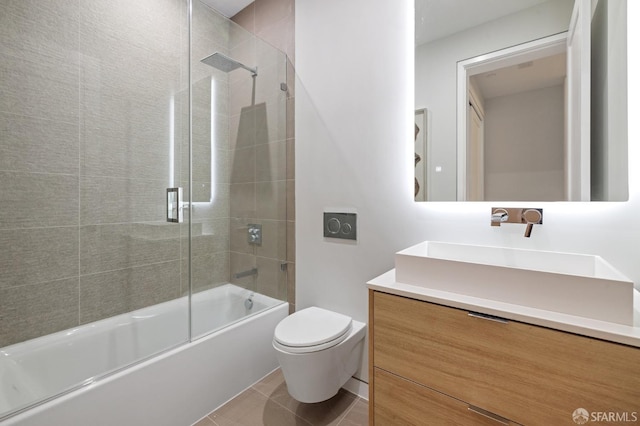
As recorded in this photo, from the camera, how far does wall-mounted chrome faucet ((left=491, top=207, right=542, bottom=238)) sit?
1.11 metres

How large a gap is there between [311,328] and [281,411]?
0.50m

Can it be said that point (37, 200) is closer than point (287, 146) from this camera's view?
Yes

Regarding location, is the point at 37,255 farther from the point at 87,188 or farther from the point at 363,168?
the point at 363,168

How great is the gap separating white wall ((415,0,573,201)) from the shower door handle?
147cm

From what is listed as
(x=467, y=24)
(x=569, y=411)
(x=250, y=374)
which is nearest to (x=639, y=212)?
(x=569, y=411)

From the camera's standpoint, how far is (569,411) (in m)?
0.73

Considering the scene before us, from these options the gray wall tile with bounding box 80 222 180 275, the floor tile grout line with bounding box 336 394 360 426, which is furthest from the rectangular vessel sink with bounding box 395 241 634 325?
the gray wall tile with bounding box 80 222 180 275

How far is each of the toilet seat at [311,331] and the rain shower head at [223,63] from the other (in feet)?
5.39

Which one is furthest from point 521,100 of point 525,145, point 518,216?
point 518,216

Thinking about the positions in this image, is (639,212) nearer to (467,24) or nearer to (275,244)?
(467,24)

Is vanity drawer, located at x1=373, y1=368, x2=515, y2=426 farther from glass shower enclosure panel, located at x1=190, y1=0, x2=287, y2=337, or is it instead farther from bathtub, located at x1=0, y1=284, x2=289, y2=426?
glass shower enclosure panel, located at x1=190, y1=0, x2=287, y2=337

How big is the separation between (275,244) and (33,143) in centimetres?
140

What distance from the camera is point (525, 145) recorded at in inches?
46.8

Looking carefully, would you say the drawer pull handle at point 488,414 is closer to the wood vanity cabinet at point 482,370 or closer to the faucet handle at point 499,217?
the wood vanity cabinet at point 482,370
